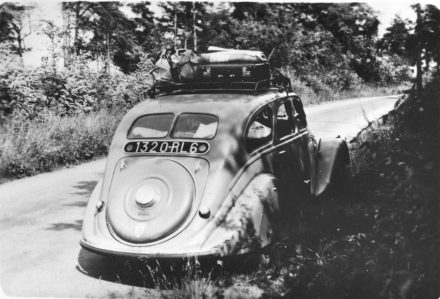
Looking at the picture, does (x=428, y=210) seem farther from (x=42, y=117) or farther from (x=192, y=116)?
(x=42, y=117)

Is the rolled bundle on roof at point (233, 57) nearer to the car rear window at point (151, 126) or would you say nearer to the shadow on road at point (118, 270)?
the car rear window at point (151, 126)

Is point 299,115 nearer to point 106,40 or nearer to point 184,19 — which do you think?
point 184,19

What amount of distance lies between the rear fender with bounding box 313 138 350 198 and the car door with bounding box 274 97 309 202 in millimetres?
382

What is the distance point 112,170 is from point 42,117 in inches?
205

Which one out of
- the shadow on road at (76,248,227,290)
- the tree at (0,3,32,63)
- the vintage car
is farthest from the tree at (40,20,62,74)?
the shadow on road at (76,248,227,290)

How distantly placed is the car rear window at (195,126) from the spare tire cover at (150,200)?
404mm

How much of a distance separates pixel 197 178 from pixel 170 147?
0.46 m

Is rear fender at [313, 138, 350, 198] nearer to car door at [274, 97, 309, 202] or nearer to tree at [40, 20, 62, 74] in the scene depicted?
car door at [274, 97, 309, 202]

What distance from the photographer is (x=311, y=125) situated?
888 centimetres

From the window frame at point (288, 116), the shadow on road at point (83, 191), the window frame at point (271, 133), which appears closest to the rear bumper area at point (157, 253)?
the window frame at point (271, 133)

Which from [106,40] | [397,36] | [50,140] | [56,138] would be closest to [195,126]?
[397,36]

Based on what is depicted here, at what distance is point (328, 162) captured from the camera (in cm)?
548

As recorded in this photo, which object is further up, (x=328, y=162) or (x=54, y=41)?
(x=54, y=41)

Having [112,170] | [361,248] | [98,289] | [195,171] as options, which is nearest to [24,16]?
[112,170]
